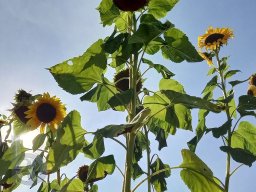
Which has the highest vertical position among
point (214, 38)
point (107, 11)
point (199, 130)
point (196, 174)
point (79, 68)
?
point (214, 38)

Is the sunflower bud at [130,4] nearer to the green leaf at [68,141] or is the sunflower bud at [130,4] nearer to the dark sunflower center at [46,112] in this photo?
the green leaf at [68,141]

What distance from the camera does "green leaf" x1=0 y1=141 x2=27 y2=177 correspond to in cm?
375

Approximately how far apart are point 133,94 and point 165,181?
1.65 meters

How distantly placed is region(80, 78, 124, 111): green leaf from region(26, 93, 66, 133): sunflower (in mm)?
851

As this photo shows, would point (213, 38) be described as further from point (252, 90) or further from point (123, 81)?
point (123, 81)

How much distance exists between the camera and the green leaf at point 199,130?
4577mm

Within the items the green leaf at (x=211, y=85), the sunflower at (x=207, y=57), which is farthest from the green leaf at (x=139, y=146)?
the sunflower at (x=207, y=57)

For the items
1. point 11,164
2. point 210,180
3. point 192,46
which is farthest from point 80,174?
point 192,46

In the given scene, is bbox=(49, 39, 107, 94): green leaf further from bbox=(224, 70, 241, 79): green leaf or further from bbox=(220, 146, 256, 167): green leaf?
bbox=(224, 70, 241, 79): green leaf

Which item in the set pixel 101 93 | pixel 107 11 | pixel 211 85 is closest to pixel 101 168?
pixel 101 93

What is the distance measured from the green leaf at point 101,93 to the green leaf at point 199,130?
1176 millimetres

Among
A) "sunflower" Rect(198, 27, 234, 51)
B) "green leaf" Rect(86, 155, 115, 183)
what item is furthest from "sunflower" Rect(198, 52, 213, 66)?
"green leaf" Rect(86, 155, 115, 183)

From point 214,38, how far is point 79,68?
9.11 ft

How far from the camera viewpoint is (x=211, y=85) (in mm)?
4961
